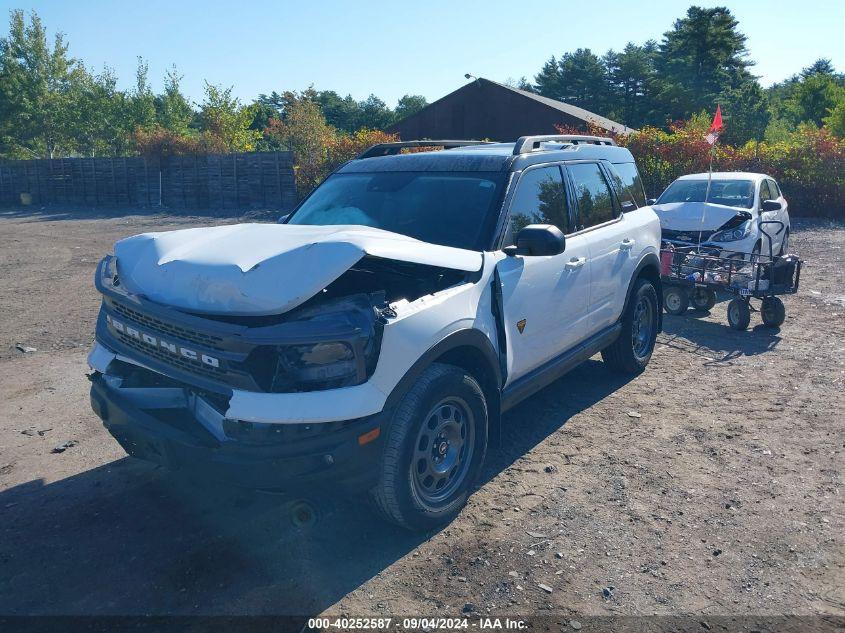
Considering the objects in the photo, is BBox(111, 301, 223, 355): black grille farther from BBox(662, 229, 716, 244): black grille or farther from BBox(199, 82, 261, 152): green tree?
BBox(199, 82, 261, 152): green tree

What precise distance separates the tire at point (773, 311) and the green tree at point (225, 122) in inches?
1311

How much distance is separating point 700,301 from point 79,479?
7.80 m

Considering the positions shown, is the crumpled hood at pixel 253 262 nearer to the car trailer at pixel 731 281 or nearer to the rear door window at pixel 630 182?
the rear door window at pixel 630 182

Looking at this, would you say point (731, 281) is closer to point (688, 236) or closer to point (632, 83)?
point (688, 236)

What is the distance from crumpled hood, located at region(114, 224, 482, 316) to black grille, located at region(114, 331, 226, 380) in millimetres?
263

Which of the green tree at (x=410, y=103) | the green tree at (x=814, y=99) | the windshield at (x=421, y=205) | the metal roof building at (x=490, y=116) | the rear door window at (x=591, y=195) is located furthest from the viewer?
the green tree at (x=410, y=103)

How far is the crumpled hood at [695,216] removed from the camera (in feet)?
32.3

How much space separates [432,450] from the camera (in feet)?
11.8

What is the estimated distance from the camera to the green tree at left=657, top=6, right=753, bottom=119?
172 feet

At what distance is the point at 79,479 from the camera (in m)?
4.26

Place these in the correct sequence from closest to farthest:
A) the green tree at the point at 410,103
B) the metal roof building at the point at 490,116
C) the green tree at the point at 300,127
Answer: the green tree at the point at 300,127
the metal roof building at the point at 490,116
the green tree at the point at 410,103

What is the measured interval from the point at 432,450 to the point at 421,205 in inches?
67.8

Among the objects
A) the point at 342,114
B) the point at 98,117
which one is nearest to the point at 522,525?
the point at 98,117

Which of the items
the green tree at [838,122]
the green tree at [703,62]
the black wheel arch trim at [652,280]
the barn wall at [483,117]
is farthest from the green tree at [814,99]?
the black wheel arch trim at [652,280]
